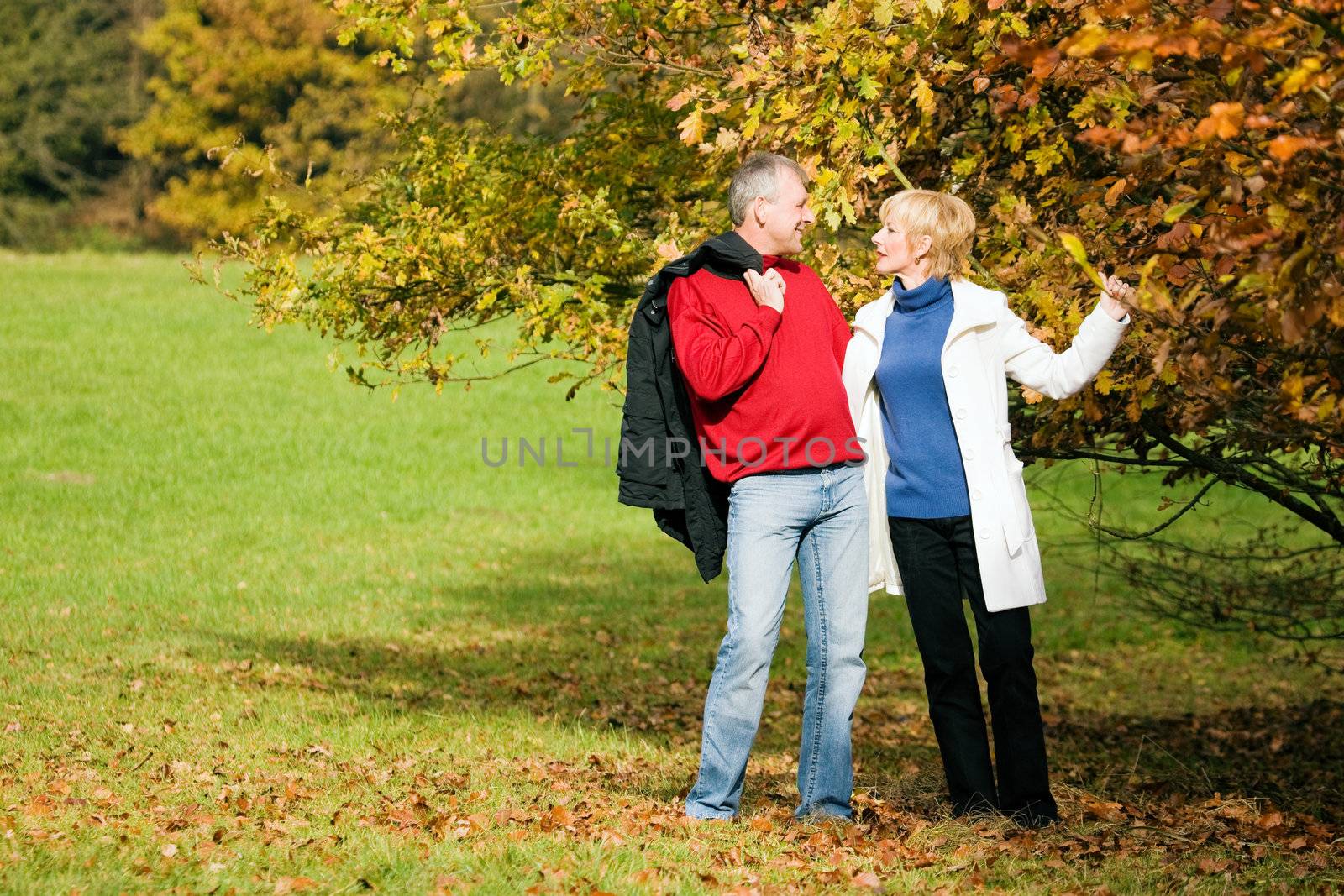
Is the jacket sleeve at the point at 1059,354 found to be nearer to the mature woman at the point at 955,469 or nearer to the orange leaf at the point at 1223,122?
the mature woman at the point at 955,469

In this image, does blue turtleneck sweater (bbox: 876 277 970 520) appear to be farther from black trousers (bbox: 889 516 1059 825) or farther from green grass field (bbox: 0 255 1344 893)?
green grass field (bbox: 0 255 1344 893)

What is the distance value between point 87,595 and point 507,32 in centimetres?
721

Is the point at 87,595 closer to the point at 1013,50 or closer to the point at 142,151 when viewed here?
the point at 1013,50

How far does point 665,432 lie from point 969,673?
122 centimetres

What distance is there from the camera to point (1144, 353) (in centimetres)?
440

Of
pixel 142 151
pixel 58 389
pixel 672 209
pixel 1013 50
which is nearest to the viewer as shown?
pixel 1013 50

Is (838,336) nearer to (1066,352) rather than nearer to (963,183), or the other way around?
(1066,352)

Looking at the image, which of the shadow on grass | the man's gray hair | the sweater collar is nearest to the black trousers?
the sweater collar

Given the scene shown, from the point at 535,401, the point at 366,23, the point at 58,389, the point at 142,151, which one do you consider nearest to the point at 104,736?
the point at 366,23

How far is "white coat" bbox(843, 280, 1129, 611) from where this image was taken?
4219mm

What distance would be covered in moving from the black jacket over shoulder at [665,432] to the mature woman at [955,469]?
484 mm

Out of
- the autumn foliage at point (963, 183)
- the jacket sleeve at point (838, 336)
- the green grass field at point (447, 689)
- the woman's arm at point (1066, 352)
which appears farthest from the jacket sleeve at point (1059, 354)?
the green grass field at point (447, 689)

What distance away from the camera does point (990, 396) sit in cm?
430

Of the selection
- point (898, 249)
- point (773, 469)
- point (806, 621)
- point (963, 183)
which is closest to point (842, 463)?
point (773, 469)
